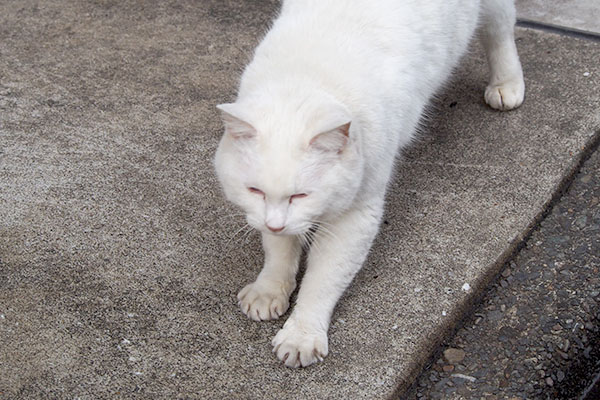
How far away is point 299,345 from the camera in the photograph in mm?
2291

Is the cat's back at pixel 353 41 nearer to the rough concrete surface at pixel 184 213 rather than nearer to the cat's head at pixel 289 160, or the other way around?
the cat's head at pixel 289 160

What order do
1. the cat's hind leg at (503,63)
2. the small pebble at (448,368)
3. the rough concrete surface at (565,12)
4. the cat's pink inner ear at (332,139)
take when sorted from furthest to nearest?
the rough concrete surface at (565,12) < the cat's hind leg at (503,63) < the small pebble at (448,368) < the cat's pink inner ear at (332,139)

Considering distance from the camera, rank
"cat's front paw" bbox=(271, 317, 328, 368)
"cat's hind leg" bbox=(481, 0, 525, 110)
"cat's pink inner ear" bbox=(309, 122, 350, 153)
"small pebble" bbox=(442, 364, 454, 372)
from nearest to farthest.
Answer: "cat's pink inner ear" bbox=(309, 122, 350, 153) → "cat's front paw" bbox=(271, 317, 328, 368) → "small pebble" bbox=(442, 364, 454, 372) → "cat's hind leg" bbox=(481, 0, 525, 110)

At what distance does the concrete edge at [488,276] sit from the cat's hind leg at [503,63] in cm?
43

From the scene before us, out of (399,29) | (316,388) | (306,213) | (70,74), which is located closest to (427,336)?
(316,388)

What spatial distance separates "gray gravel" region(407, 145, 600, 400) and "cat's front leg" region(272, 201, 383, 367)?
0.38 m

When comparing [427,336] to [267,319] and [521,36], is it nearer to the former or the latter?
Result: [267,319]

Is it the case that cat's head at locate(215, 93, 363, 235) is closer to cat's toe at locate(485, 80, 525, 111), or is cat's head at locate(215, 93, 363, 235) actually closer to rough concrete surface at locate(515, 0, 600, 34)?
cat's toe at locate(485, 80, 525, 111)

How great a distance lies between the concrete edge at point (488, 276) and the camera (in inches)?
92.5

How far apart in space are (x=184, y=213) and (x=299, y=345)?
0.87m

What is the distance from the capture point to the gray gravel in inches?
91.8

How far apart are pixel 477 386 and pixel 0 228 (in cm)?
186

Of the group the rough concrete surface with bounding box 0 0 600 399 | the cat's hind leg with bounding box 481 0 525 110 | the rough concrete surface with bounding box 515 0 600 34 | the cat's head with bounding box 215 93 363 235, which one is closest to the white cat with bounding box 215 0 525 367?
the cat's head with bounding box 215 93 363 235

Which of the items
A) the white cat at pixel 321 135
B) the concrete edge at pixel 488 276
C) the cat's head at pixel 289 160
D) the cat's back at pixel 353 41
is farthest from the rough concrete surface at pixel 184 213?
the cat's back at pixel 353 41
